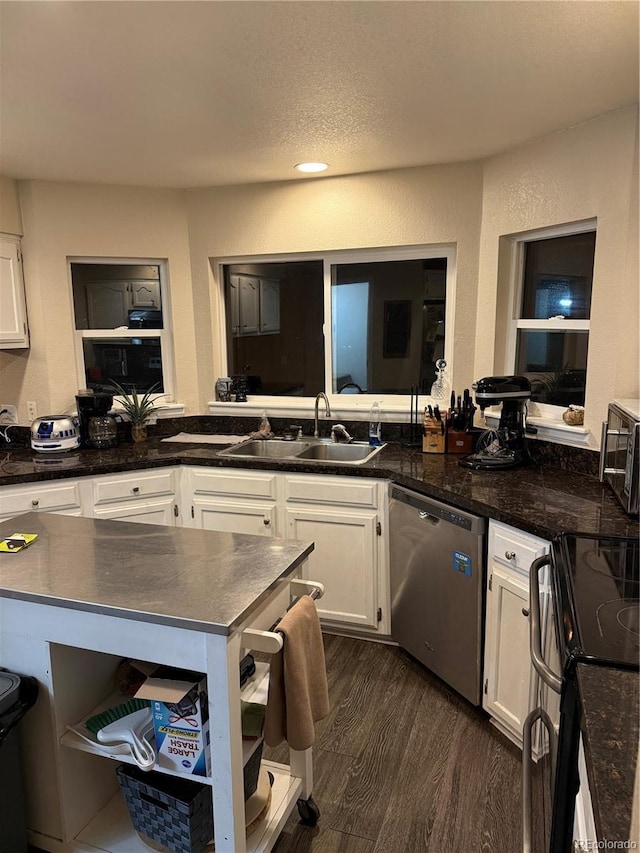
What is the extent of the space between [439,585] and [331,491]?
68 cm

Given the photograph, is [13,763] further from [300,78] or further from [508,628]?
[300,78]

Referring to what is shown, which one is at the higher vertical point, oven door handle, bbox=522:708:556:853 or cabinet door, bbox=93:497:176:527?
cabinet door, bbox=93:497:176:527

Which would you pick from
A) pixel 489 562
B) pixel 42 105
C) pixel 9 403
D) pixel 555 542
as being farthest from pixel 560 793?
pixel 9 403

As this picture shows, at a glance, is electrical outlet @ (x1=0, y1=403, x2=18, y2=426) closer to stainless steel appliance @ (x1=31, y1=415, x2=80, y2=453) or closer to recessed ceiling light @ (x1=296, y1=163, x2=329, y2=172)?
stainless steel appliance @ (x1=31, y1=415, x2=80, y2=453)

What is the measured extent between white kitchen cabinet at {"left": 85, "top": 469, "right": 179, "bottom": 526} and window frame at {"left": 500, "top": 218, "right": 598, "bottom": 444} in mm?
1776

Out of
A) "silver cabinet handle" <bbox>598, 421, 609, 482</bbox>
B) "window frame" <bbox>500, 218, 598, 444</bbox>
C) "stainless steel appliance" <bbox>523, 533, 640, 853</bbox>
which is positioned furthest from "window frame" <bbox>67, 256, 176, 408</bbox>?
"stainless steel appliance" <bbox>523, 533, 640, 853</bbox>

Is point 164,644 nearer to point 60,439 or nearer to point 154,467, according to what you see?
point 154,467

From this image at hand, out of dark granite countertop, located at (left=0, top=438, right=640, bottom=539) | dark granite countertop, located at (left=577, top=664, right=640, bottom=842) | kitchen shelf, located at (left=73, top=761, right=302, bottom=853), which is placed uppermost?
dark granite countertop, located at (left=0, top=438, right=640, bottom=539)

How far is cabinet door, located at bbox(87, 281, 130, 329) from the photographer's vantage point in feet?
11.5

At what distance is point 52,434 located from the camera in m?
3.10

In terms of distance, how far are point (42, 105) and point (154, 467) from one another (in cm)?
168

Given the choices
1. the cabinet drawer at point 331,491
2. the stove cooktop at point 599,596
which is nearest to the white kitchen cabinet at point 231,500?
the cabinet drawer at point 331,491

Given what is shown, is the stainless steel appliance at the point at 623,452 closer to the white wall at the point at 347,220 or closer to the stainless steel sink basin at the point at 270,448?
the white wall at the point at 347,220

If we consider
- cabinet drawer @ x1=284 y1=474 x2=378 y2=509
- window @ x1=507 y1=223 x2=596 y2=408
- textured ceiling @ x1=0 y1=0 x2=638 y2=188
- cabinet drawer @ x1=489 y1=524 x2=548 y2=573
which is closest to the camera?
textured ceiling @ x1=0 y1=0 x2=638 y2=188
